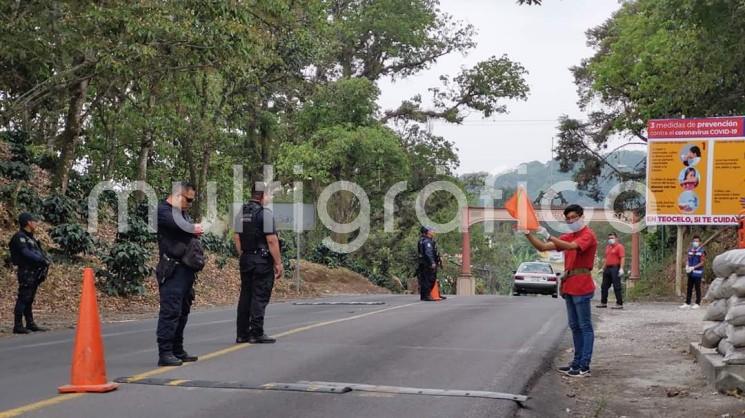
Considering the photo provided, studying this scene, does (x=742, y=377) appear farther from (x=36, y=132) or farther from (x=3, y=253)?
(x=36, y=132)

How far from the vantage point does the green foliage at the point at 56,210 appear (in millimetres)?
21578

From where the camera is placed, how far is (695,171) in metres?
23.4

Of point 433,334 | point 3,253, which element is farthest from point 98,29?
point 433,334

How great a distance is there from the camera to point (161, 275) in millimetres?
8422

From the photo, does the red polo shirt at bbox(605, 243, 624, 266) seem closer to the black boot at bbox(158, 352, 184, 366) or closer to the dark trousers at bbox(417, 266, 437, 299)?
the dark trousers at bbox(417, 266, 437, 299)

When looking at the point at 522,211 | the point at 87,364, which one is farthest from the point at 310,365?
the point at 522,211

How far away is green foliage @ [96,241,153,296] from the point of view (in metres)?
19.3

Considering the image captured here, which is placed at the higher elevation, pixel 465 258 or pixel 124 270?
pixel 124 270

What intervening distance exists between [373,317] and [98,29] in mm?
6906

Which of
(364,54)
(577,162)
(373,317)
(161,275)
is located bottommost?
(373,317)

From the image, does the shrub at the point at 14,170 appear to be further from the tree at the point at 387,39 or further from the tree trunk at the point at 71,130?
the tree at the point at 387,39

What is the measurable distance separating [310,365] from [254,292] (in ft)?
5.78

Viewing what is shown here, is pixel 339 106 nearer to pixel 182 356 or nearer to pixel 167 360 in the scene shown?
pixel 182 356

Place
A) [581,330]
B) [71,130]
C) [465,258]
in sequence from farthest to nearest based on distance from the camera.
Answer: [465,258], [71,130], [581,330]
